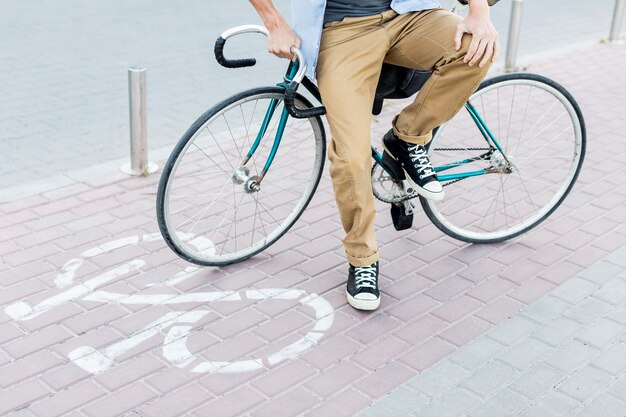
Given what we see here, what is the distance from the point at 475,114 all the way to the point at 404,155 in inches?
19.4

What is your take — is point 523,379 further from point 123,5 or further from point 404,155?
point 123,5

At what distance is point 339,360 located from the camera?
12.0 ft

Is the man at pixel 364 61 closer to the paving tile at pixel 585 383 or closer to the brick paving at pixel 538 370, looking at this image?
the brick paving at pixel 538 370

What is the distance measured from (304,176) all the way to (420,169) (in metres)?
1.42

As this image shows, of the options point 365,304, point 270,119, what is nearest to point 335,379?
point 365,304

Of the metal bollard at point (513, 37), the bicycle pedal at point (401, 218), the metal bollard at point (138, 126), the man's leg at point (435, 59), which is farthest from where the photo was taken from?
the metal bollard at point (513, 37)

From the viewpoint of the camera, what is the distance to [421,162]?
4.22 metres

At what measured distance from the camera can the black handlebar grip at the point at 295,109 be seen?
12.7 feet

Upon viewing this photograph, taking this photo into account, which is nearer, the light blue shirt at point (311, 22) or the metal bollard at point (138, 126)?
the light blue shirt at point (311, 22)

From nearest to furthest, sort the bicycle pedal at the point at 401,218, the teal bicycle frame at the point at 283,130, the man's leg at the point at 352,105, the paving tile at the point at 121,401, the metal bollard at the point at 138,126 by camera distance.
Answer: the paving tile at the point at 121,401 < the man's leg at the point at 352,105 < the teal bicycle frame at the point at 283,130 < the bicycle pedal at the point at 401,218 < the metal bollard at the point at 138,126

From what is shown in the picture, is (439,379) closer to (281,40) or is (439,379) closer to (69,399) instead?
(69,399)

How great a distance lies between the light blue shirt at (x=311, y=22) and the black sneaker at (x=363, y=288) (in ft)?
2.98

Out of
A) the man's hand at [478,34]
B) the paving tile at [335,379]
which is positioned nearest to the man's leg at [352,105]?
the man's hand at [478,34]

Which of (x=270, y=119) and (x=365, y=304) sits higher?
(x=270, y=119)
